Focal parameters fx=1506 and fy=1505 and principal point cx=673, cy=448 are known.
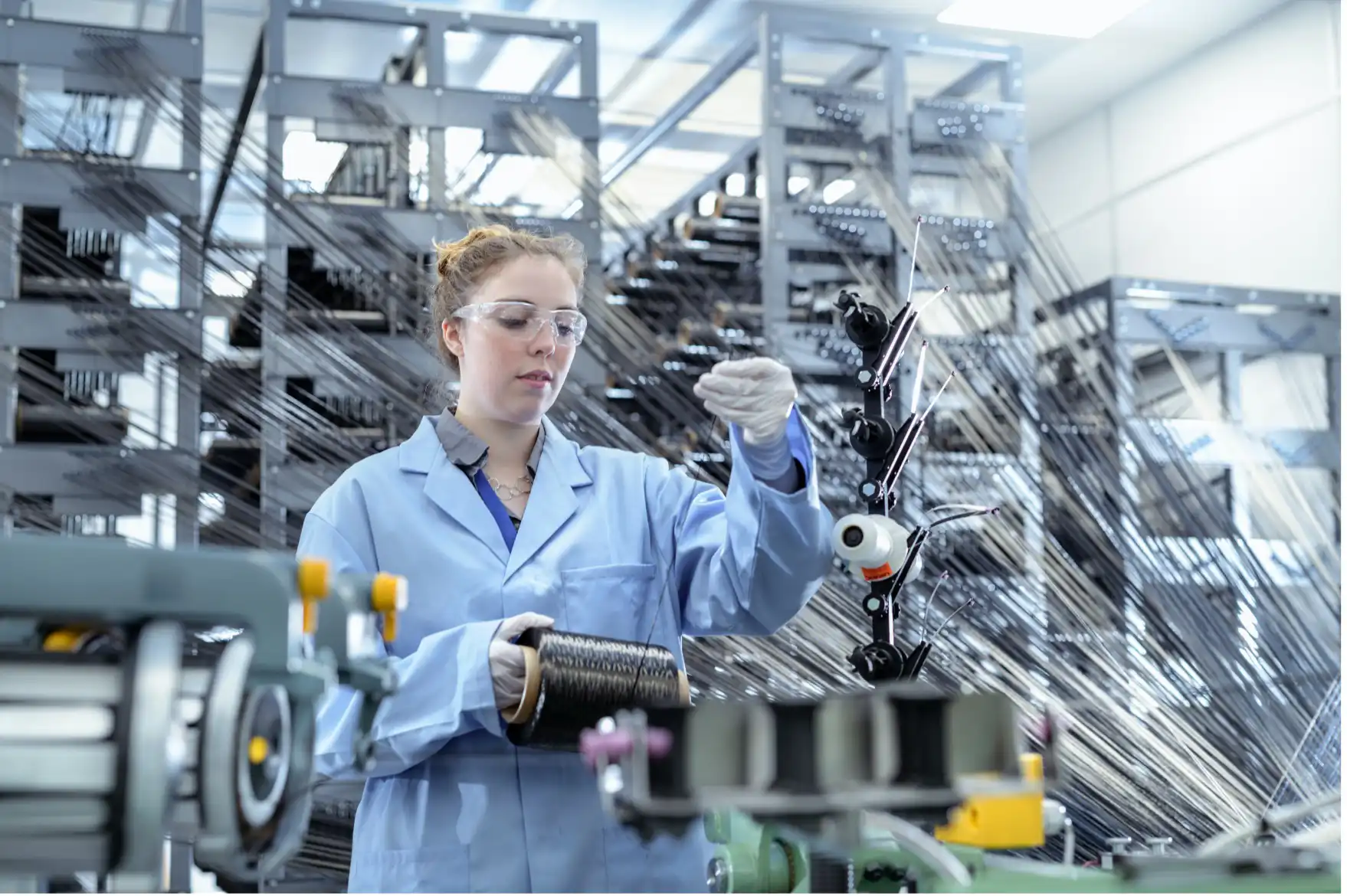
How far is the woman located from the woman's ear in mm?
11

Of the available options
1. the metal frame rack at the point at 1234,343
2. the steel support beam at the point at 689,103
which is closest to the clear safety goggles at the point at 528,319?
the steel support beam at the point at 689,103

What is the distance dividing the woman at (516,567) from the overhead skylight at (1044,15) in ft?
15.9

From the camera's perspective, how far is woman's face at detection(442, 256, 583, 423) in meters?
1.73

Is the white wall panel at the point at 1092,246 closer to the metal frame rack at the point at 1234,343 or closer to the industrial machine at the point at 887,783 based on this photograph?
the metal frame rack at the point at 1234,343

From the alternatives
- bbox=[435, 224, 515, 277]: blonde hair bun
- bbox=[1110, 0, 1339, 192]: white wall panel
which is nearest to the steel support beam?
bbox=[1110, 0, 1339, 192]: white wall panel

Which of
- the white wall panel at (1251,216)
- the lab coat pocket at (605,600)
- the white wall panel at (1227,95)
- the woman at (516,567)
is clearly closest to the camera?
the woman at (516,567)

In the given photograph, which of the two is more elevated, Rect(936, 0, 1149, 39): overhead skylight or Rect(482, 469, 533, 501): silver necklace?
Rect(936, 0, 1149, 39): overhead skylight

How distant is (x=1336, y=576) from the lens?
4.74m

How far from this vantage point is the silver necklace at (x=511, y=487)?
180 cm

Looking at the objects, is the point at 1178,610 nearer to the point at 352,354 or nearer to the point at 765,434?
the point at 352,354

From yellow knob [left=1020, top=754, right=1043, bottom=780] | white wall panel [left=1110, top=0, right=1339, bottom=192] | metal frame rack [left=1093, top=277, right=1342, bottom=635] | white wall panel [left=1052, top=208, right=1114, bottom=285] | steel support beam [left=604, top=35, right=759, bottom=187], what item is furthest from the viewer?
white wall panel [left=1052, top=208, right=1114, bottom=285]

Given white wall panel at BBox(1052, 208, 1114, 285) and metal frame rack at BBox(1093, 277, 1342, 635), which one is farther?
white wall panel at BBox(1052, 208, 1114, 285)

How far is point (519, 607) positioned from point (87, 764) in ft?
2.52

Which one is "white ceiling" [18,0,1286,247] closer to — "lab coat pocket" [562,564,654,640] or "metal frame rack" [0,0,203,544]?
"metal frame rack" [0,0,203,544]
